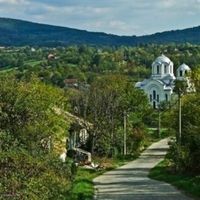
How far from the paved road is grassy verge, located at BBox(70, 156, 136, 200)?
467mm

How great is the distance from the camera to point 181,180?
34500 millimetres

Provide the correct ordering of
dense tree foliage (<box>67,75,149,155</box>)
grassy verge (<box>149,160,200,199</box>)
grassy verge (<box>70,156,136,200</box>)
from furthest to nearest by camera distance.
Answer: dense tree foliage (<box>67,75,149,155</box>) → grassy verge (<box>149,160,200,199</box>) → grassy verge (<box>70,156,136,200</box>)

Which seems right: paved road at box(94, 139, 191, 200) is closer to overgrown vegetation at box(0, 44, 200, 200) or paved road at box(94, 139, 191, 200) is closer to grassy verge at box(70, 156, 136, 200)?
grassy verge at box(70, 156, 136, 200)

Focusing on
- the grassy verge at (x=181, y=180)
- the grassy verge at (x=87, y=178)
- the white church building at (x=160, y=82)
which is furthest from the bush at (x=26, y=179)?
the white church building at (x=160, y=82)

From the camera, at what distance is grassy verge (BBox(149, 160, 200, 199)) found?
1146 inches

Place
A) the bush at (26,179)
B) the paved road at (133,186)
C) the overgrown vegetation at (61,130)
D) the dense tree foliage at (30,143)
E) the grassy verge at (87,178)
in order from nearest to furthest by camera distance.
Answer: the bush at (26,179)
the dense tree foliage at (30,143)
the overgrown vegetation at (61,130)
the grassy verge at (87,178)
the paved road at (133,186)

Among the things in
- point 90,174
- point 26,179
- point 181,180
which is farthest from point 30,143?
point 26,179

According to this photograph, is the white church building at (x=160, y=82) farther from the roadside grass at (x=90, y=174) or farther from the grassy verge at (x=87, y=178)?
the grassy verge at (x=87, y=178)

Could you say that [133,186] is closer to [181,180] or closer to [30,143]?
[181,180]

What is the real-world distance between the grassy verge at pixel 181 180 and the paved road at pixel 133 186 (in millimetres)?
447

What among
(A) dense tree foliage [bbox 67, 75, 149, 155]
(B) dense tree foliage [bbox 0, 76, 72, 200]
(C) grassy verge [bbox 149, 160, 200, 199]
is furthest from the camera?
(A) dense tree foliage [bbox 67, 75, 149, 155]

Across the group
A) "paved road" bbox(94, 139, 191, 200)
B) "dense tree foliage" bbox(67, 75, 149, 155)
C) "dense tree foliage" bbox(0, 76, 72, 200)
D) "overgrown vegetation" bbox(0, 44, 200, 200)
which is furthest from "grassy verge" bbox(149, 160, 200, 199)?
"dense tree foliage" bbox(67, 75, 149, 155)

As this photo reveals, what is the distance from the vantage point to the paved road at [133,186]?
28297 mm

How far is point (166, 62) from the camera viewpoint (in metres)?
128
